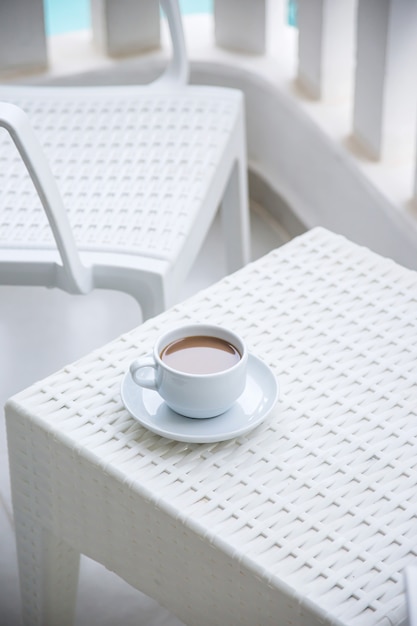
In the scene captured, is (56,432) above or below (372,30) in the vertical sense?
below

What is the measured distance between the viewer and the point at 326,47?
1.86 metres

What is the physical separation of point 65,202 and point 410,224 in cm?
54

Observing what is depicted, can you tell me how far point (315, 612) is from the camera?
0.82m

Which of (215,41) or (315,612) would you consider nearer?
(315,612)

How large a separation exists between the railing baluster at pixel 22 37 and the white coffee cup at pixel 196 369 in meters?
1.15

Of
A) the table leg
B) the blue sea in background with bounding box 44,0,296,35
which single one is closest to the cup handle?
the table leg

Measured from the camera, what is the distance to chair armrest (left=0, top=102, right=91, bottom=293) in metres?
1.19

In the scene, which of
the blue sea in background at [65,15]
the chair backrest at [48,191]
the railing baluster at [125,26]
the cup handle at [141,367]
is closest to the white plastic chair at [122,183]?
the chair backrest at [48,191]

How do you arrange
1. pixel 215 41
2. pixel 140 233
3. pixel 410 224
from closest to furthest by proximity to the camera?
pixel 140 233
pixel 410 224
pixel 215 41

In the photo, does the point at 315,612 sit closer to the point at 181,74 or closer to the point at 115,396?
the point at 115,396

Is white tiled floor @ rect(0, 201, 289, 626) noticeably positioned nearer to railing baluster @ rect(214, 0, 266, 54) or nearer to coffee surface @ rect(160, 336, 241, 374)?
railing baluster @ rect(214, 0, 266, 54)

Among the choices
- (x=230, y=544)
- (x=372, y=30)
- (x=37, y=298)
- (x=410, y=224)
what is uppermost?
(x=372, y=30)

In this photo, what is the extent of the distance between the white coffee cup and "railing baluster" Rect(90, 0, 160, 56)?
1.20 metres

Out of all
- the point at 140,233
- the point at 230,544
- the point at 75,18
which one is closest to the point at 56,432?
the point at 230,544
